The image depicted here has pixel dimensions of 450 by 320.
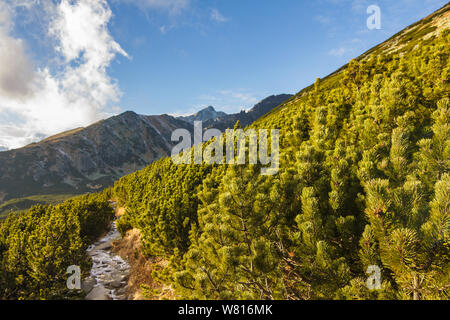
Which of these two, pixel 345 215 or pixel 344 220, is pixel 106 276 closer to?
pixel 345 215

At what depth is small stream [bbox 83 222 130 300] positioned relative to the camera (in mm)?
19172

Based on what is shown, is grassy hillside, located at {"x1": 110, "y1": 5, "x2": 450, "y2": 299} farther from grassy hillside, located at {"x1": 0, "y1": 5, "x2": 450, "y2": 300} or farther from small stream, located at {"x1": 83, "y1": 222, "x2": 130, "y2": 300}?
small stream, located at {"x1": 83, "y1": 222, "x2": 130, "y2": 300}

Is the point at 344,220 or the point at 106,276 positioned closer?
the point at 344,220

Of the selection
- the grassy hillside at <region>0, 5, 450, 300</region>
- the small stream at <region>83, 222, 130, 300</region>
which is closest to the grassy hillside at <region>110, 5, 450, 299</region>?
the grassy hillside at <region>0, 5, 450, 300</region>

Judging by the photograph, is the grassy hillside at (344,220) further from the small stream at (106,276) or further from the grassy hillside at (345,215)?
the small stream at (106,276)

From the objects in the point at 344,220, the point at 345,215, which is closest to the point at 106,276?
the point at 345,215

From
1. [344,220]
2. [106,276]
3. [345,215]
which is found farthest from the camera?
[106,276]

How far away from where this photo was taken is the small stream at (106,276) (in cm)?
1917

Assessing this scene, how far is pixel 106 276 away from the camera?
22203 mm

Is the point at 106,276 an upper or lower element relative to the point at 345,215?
lower

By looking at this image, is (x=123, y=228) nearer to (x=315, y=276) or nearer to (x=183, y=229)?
(x=183, y=229)

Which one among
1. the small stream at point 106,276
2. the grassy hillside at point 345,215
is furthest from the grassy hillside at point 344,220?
the small stream at point 106,276
